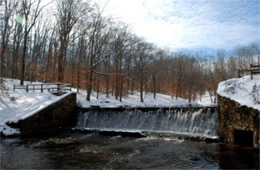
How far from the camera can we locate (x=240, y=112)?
1190 cm

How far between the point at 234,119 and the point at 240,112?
508 mm

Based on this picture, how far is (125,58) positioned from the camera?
37031 millimetres

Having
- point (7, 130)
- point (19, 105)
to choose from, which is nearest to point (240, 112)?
point (7, 130)

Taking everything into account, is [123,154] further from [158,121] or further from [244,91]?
[244,91]

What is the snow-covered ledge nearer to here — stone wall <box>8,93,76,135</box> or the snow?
the snow

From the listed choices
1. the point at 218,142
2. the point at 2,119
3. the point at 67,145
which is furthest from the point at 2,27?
the point at 218,142

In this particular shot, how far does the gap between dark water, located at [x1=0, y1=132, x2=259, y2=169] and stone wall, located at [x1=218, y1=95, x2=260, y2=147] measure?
97 centimetres

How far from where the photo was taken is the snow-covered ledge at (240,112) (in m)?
11.2

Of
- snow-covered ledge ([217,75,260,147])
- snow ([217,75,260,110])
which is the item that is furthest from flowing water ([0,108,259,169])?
snow ([217,75,260,110])

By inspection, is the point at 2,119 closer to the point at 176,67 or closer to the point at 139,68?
the point at 139,68

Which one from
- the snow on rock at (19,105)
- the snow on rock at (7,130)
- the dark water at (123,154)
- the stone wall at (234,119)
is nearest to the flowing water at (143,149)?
the dark water at (123,154)

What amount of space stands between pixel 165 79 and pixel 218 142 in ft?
137

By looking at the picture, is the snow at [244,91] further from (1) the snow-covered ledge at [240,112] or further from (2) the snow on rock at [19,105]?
(2) the snow on rock at [19,105]

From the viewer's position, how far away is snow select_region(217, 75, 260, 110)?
11836 millimetres
